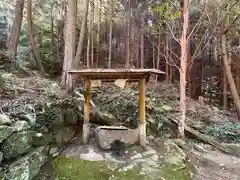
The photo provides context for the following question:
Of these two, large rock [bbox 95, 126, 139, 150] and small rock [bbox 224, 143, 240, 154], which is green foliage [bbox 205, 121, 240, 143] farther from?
large rock [bbox 95, 126, 139, 150]

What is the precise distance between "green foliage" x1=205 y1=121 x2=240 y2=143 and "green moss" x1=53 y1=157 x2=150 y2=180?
4263 mm

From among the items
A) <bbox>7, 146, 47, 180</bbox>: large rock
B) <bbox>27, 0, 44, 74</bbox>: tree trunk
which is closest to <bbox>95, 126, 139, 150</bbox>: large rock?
<bbox>7, 146, 47, 180</bbox>: large rock

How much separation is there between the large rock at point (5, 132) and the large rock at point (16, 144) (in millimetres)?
99

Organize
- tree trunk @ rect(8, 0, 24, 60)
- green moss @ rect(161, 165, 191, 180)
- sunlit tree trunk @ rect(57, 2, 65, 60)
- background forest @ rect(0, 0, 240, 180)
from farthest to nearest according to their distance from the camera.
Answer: sunlit tree trunk @ rect(57, 2, 65, 60), tree trunk @ rect(8, 0, 24, 60), background forest @ rect(0, 0, 240, 180), green moss @ rect(161, 165, 191, 180)

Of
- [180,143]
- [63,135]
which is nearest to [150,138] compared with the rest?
→ [180,143]

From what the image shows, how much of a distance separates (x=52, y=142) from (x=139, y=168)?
2.21m

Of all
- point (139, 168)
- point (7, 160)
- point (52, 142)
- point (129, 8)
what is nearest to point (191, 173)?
point (139, 168)

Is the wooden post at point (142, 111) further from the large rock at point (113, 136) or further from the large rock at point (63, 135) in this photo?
the large rock at point (63, 135)

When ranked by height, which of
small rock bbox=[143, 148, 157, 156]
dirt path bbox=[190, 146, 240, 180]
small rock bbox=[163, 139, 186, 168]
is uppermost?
small rock bbox=[143, 148, 157, 156]

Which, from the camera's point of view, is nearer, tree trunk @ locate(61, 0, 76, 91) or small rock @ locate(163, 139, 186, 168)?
small rock @ locate(163, 139, 186, 168)

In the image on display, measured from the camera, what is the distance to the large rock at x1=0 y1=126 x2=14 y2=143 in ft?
15.4

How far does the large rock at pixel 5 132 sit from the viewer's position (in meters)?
4.70

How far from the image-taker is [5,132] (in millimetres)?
4793

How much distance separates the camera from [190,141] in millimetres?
7793
